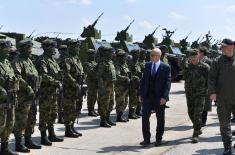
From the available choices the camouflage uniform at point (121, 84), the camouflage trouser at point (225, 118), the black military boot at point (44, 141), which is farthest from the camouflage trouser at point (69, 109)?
the camouflage trouser at point (225, 118)

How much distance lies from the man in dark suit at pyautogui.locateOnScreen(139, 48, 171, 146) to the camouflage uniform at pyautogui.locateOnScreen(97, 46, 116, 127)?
2.13 meters

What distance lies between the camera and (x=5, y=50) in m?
7.07

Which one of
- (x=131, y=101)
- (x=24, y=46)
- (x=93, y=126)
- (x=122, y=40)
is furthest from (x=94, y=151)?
(x=122, y=40)

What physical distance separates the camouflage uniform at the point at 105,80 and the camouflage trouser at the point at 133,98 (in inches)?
63.0

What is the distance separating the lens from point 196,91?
886 centimetres

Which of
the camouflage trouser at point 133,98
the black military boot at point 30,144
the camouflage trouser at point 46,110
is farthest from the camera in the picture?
the camouflage trouser at point 133,98

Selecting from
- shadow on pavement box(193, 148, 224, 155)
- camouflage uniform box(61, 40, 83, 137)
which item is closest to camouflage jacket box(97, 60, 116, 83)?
camouflage uniform box(61, 40, 83, 137)

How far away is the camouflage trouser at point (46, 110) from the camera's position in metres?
8.21

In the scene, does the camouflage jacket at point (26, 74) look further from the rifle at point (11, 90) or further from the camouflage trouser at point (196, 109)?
the camouflage trouser at point (196, 109)

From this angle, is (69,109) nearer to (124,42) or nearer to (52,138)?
(52,138)

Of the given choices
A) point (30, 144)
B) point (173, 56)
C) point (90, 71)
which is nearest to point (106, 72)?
point (90, 71)

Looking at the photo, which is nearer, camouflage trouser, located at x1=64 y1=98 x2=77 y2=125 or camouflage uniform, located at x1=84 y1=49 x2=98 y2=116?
camouflage trouser, located at x1=64 y1=98 x2=77 y2=125

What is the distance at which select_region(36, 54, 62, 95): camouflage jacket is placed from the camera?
8.09 meters

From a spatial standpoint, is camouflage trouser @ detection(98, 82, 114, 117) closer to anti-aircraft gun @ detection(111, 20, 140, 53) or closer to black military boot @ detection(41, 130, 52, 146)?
black military boot @ detection(41, 130, 52, 146)
